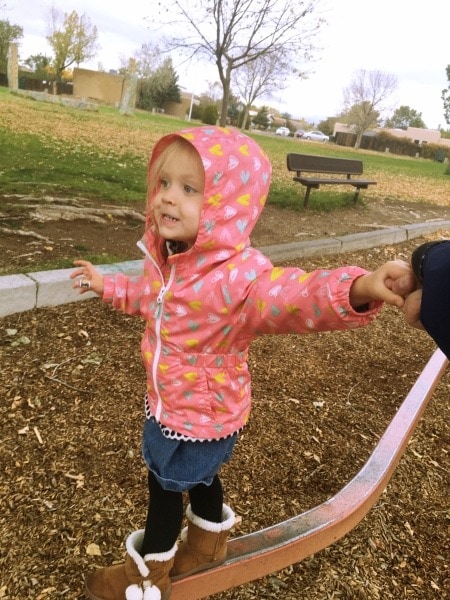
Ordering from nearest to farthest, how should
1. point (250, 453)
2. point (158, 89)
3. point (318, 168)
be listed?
point (250, 453), point (318, 168), point (158, 89)

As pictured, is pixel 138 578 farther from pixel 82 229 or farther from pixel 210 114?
pixel 210 114

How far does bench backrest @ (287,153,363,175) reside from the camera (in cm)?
869

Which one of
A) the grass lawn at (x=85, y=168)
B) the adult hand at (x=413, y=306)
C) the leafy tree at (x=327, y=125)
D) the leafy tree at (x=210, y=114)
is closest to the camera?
the adult hand at (x=413, y=306)

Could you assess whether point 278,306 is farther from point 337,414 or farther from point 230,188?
point 337,414

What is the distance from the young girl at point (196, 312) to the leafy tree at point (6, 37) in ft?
159

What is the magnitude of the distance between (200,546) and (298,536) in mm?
406

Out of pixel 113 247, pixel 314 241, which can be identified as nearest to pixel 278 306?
pixel 113 247

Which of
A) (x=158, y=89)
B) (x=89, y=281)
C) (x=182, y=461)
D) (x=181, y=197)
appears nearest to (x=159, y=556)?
(x=182, y=461)

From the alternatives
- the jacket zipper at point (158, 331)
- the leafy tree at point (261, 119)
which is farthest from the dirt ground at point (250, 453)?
the leafy tree at point (261, 119)

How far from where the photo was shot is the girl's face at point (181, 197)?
1.60 metres

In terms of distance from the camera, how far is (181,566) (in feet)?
6.19

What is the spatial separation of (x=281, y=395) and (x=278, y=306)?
2057 millimetres

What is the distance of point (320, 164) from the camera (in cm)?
916

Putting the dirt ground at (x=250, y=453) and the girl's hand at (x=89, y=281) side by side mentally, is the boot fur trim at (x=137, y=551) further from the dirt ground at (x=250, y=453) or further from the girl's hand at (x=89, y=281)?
the girl's hand at (x=89, y=281)
